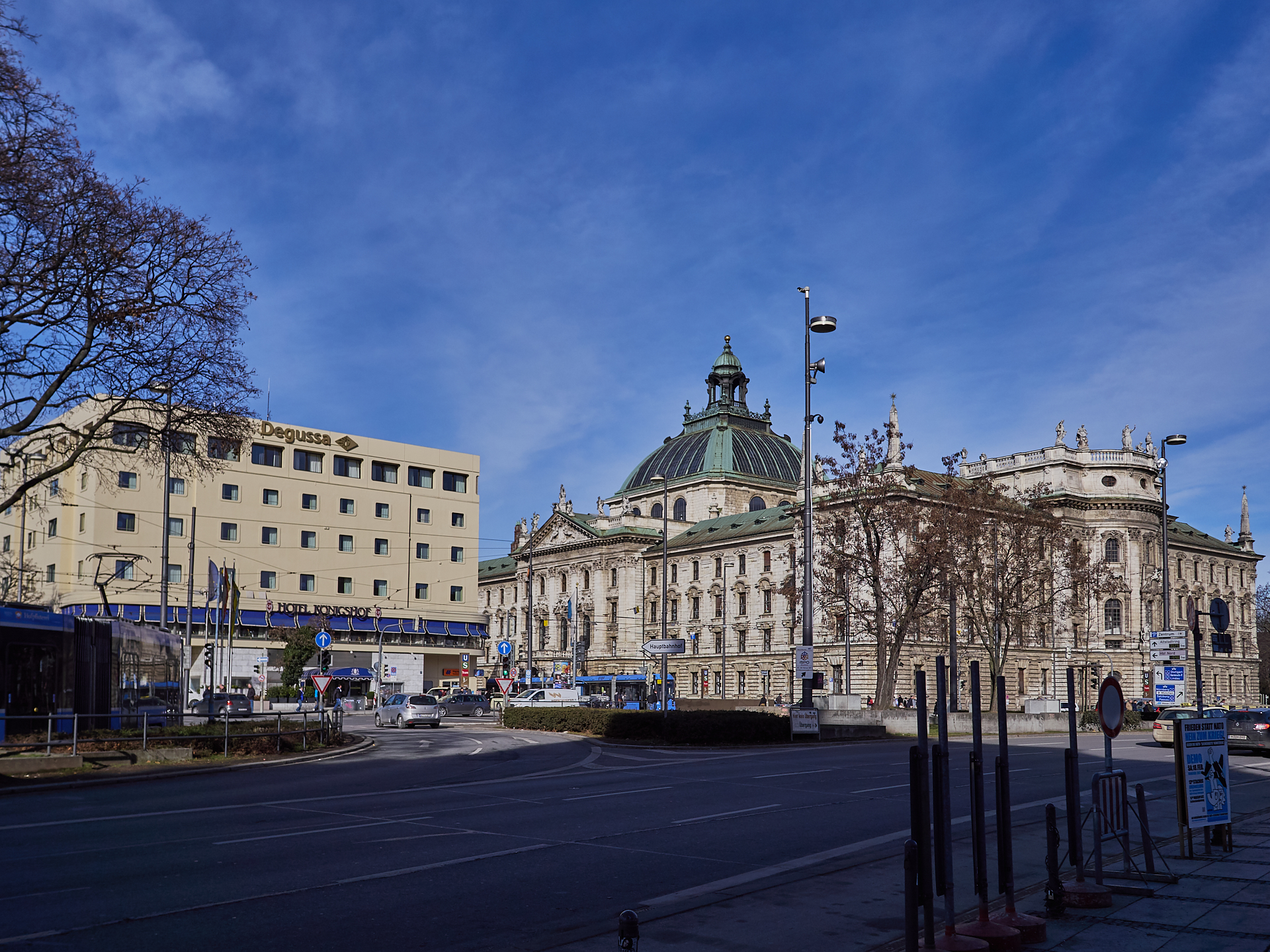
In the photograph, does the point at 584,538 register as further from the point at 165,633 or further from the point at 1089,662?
the point at 165,633

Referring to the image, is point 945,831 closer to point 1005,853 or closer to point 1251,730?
point 1005,853

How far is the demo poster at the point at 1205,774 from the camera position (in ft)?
38.2

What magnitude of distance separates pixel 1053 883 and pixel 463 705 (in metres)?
55.3

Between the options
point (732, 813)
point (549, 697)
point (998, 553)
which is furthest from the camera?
point (549, 697)

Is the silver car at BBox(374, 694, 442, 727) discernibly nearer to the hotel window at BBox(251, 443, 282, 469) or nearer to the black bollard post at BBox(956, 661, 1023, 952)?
the hotel window at BBox(251, 443, 282, 469)

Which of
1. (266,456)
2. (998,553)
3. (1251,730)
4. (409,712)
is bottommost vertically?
(409,712)

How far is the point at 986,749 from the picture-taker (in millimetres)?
34031

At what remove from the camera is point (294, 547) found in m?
76.1

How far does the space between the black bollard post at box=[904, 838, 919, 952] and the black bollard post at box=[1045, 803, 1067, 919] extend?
2.71 metres

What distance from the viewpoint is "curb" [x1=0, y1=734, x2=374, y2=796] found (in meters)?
19.9

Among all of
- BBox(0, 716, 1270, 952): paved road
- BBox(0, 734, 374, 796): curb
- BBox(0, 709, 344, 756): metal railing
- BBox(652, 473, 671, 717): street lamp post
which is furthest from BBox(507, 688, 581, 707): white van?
BBox(0, 716, 1270, 952): paved road

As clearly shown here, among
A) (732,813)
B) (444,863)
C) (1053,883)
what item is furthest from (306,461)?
(1053,883)


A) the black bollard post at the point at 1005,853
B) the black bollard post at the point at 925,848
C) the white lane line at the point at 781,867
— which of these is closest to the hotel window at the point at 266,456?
the white lane line at the point at 781,867

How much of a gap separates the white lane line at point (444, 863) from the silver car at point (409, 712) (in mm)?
35913
